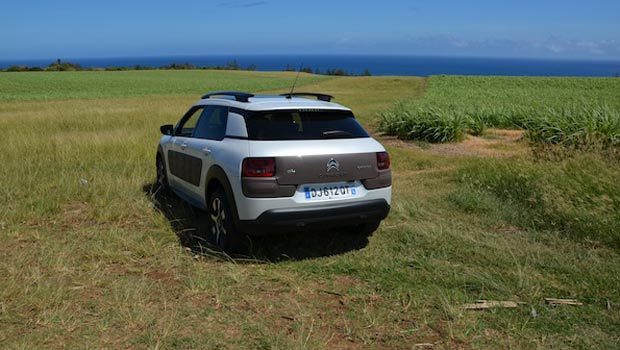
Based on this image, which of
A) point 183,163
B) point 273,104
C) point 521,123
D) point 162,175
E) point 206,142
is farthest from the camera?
point 521,123

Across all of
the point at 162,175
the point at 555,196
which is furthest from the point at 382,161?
the point at 162,175

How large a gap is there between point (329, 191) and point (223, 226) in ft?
3.74

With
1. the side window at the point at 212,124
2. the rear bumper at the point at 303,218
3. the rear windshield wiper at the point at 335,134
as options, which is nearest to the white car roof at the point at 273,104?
the side window at the point at 212,124

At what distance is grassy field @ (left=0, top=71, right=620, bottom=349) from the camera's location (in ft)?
11.2

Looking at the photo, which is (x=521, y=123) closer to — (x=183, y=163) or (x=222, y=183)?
(x=183, y=163)

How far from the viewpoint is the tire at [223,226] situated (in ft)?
15.9

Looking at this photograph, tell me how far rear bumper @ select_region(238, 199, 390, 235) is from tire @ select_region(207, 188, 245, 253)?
25 centimetres

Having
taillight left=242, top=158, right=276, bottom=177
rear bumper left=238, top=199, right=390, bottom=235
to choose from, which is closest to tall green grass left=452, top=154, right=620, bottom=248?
rear bumper left=238, top=199, right=390, bottom=235

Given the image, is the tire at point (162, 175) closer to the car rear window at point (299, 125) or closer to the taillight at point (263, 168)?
the car rear window at point (299, 125)

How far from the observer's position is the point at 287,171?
14.9 feet

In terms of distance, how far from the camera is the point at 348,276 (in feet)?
14.9

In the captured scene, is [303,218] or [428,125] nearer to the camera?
[303,218]

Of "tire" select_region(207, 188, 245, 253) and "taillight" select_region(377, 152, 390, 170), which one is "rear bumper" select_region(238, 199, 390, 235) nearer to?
"tire" select_region(207, 188, 245, 253)

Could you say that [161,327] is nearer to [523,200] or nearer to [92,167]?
[523,200]
